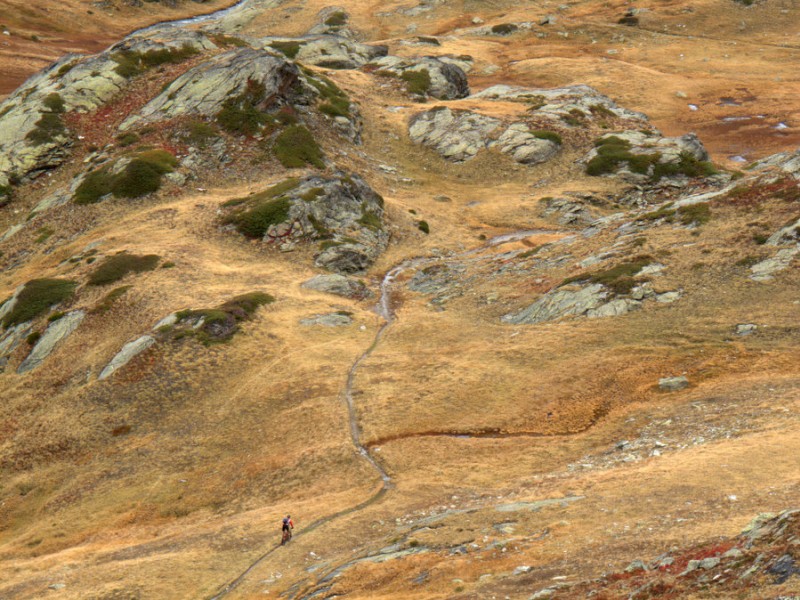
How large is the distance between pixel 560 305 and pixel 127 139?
57.5 m

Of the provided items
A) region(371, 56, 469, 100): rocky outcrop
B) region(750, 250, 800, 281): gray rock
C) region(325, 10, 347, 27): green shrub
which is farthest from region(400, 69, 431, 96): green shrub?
region(750, 250, 800, 281): gray rock

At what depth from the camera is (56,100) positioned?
9638 cm

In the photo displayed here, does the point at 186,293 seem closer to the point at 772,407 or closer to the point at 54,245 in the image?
the point at 54,245

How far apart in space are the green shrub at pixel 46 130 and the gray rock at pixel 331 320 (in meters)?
48.9

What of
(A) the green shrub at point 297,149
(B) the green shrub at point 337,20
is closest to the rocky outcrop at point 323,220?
(A) the green shrub at point 297,149

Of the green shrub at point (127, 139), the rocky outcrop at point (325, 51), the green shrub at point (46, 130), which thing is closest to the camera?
the green shrub at point (127, 139)

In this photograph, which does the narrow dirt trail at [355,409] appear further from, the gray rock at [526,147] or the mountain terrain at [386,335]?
the gray rock at [526,147]

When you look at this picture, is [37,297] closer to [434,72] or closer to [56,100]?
[56,100]

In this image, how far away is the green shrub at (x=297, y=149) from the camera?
89188 mm

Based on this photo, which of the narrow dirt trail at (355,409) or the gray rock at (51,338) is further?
the gray rock at (51,338)

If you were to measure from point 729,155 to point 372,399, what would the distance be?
3023 inches

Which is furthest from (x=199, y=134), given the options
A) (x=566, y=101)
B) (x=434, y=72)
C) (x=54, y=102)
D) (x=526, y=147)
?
(x=566, y=101)

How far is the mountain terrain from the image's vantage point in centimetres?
3117

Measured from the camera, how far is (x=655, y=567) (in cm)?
2220
